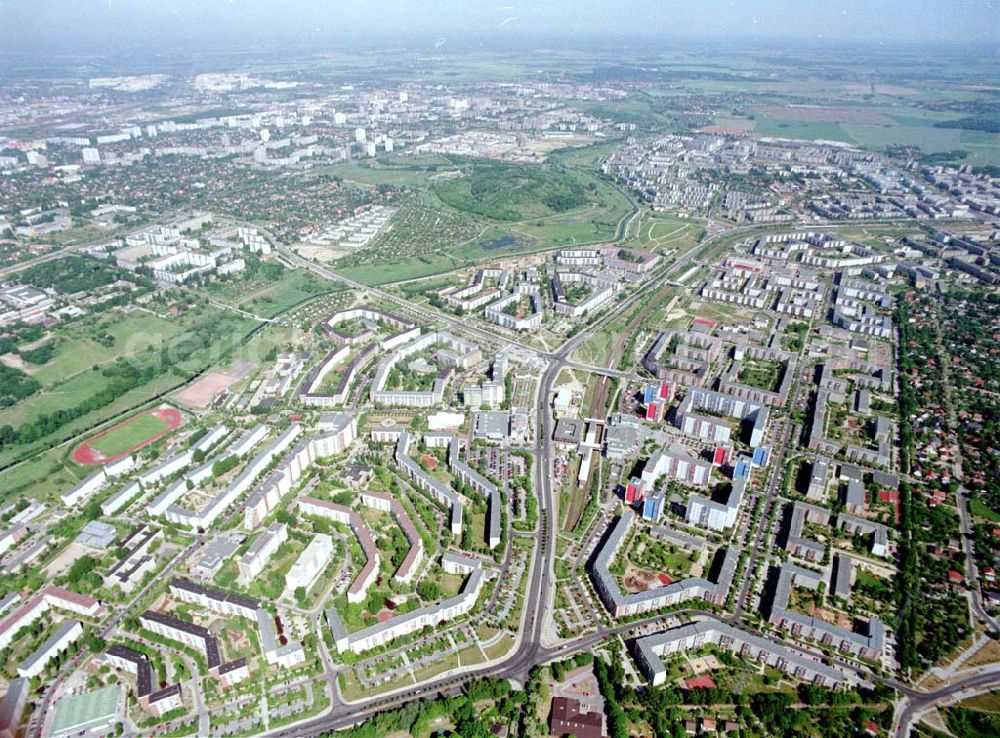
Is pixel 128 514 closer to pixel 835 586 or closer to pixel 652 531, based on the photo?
pixel 652 531

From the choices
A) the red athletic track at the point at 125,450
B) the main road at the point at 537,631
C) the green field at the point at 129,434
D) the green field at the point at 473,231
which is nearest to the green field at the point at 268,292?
the green field at the point at 473,231

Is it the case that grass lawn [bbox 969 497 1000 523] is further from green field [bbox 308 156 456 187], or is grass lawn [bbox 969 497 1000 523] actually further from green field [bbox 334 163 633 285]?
green field [bbox 308 156 456 187]

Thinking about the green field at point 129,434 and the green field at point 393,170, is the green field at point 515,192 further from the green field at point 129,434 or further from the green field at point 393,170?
the green field at point 129,434

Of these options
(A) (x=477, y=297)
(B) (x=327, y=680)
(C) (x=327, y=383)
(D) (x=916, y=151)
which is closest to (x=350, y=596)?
(B) (x=327, y=680)

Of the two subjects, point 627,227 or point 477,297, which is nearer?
point 477,297

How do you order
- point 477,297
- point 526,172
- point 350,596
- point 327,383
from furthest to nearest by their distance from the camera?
point 526,172
point 477,297
point 327,383
point 350,596

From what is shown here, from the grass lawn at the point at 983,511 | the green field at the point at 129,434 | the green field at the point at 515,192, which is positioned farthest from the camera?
the green field at the point at 515,192

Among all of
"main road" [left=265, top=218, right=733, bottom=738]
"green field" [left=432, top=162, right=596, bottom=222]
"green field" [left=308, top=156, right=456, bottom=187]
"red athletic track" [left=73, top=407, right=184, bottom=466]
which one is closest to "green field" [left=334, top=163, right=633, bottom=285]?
"green field" [left=432, top=162, right=596, bottom=222]
